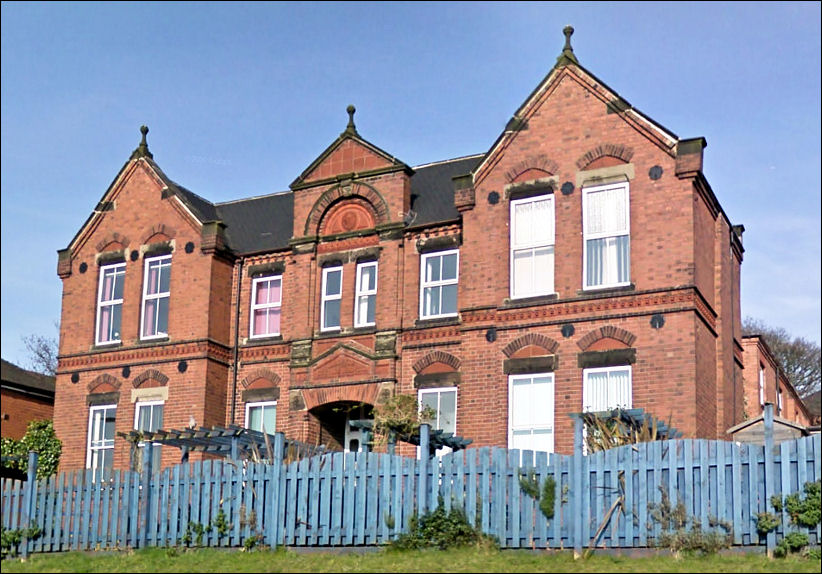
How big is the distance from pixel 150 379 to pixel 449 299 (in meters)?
8.05

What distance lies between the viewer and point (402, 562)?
53.0 ft

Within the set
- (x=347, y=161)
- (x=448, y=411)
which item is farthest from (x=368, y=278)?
(x=448, y=411)

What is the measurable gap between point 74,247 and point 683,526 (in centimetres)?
1946

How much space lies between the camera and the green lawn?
15.0m

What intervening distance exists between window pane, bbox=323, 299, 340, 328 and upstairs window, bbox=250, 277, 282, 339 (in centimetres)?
150

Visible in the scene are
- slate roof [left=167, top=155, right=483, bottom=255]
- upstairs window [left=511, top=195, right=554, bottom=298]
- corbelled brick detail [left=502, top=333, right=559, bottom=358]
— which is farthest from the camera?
slate roof [left=167, top=155, right=483, bottom=255]

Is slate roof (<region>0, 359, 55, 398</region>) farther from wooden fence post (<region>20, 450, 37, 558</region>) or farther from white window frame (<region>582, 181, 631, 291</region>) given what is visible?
white window frame (<region>582, 181, 631, 291</region>)

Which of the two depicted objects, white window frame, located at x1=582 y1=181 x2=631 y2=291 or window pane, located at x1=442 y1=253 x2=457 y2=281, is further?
window pane, located at x1=442 y1=253 x2=457 y2=281

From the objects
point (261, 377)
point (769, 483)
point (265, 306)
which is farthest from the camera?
point (265, 306)

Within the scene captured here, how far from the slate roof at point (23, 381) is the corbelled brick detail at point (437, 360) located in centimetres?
1359

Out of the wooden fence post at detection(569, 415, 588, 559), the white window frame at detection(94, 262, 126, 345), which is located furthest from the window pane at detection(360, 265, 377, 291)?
the wooden fence post at detection(569, 415, 588, 559)

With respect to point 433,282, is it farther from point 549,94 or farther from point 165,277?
point 165,277

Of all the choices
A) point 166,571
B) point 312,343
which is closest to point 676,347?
point 312,343

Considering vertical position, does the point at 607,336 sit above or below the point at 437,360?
above
